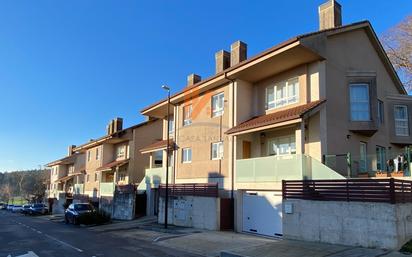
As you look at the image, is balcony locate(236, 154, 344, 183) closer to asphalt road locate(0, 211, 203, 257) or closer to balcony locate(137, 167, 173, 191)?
asphalt road locate(0, 211, 203, 257)

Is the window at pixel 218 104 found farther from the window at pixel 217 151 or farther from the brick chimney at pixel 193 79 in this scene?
the brick chimney at pixel 193 79

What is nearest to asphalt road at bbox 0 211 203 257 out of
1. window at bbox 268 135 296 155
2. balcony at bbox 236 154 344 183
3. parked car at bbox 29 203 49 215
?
balcony at bbox 236 154 344 183

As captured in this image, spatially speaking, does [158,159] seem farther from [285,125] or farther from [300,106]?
[300,106]

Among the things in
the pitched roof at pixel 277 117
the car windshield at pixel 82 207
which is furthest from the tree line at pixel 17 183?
the pitched roof at pixel 277 117

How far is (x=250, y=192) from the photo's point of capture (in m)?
20.5

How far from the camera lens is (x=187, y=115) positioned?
27.4 metres

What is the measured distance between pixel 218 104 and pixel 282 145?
555 centimetres

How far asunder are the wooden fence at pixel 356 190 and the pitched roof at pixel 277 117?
12.1 feet

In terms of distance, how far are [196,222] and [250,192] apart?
4.11 meters

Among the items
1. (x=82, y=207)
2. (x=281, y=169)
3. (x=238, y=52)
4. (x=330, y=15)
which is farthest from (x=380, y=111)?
(x=82, y=207)

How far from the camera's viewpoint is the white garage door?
18312 millimetres

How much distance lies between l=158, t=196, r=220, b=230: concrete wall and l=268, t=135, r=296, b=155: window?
13.7ft

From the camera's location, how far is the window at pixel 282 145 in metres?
20.0

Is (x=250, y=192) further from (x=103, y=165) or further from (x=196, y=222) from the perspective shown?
(x=103, y=165)
